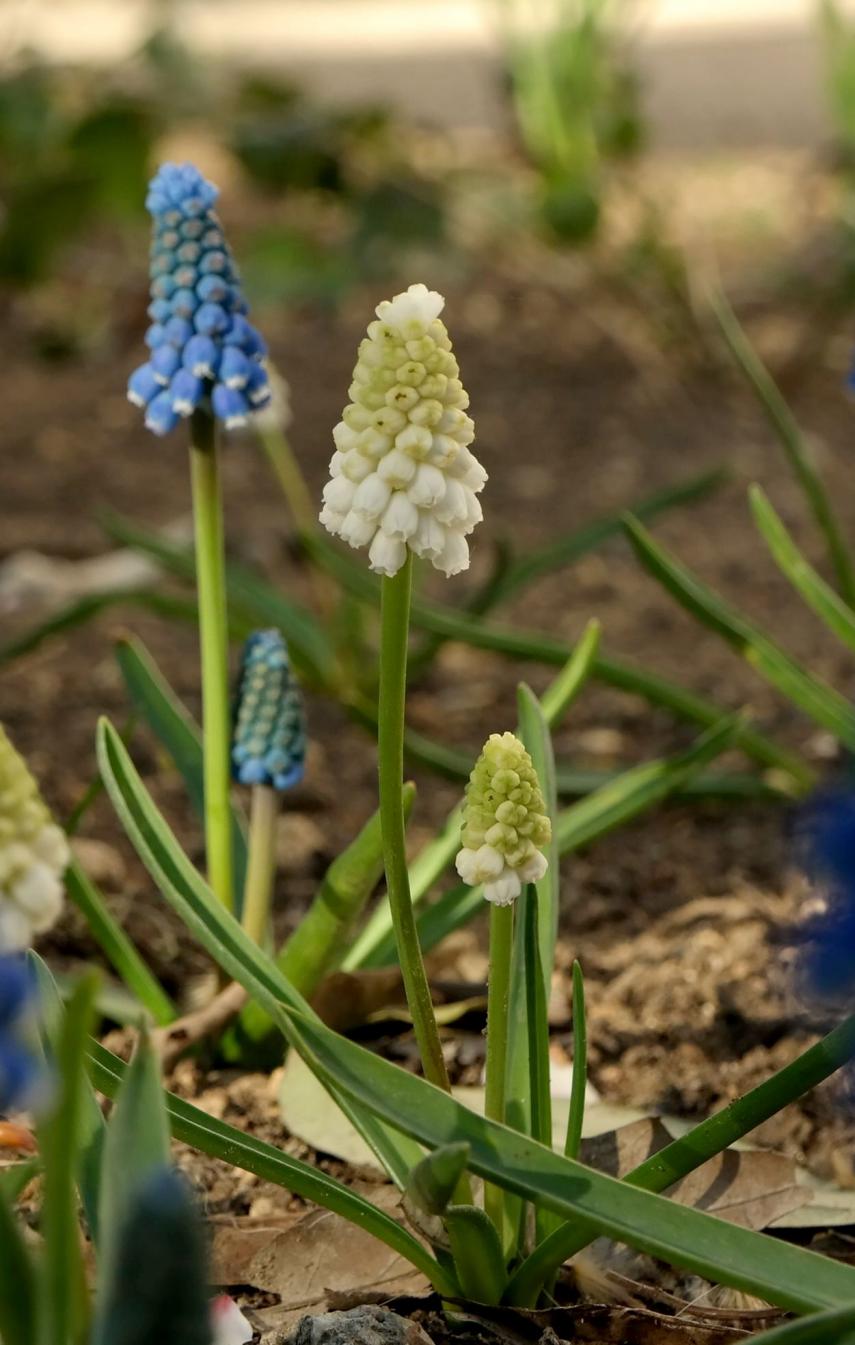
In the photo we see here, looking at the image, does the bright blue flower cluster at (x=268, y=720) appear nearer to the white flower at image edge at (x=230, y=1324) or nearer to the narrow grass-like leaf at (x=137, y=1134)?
the white flower at image edge at (x=230, y=1324)

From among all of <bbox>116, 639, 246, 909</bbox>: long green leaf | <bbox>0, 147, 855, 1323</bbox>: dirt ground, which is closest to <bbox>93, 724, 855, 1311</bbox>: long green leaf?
<bbox>0, 147, 855, 1323</bbox>: dirt ground

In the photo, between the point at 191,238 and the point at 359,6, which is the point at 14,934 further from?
the point at 359,6

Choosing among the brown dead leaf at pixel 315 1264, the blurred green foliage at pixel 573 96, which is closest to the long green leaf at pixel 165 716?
the brown dead leaf at pixel 315 1264

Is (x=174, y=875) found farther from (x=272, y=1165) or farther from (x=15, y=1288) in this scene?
(x=15, y=1288)

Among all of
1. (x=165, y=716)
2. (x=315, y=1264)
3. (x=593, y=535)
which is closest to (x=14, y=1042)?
(x=315, y=1264)

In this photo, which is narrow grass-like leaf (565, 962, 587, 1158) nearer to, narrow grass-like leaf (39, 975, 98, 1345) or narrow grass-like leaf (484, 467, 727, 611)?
narrow grass-like leaf (39, 975, 98, 1345)
